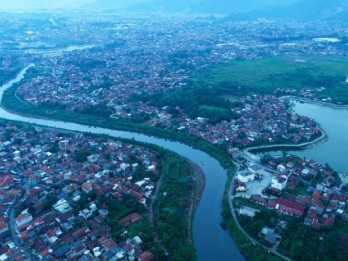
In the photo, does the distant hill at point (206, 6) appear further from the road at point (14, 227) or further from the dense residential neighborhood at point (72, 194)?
the road at point (14, 227)

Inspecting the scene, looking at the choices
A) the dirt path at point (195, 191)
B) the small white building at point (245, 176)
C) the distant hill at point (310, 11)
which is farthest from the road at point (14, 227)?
the distant hill at point (310, 11)

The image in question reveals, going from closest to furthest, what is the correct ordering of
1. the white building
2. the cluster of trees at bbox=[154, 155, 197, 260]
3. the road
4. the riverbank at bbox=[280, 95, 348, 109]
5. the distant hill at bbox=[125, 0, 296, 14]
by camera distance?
the road
the cluster of trees at bbox=[154, 155, 197, 260]
the white building
the riverbank at bbox=[280, 95, 348, 109]
the distant hill at bbox=[125, 0, 296, 14]

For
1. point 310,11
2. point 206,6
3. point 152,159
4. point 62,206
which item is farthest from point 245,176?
point 206,6

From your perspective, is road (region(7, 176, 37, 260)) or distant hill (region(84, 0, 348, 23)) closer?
road (region(7, 176, 37, 260))

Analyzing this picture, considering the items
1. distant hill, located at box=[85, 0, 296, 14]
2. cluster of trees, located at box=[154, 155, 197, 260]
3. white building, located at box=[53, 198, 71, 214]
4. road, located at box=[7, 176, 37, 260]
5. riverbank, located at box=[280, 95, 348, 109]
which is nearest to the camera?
road, located at box=[7, 176, 37, 260]

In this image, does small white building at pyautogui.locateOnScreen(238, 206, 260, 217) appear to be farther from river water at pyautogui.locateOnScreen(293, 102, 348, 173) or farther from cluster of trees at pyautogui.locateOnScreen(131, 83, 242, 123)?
cluster of trees at pyautogui.locateOnScreen(131, 83, 242, 123)

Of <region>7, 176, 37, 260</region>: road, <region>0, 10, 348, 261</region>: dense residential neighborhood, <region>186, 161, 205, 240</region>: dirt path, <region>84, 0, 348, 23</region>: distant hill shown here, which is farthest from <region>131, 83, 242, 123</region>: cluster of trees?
<region>84, 0, 348, 23</region>: distant hill
